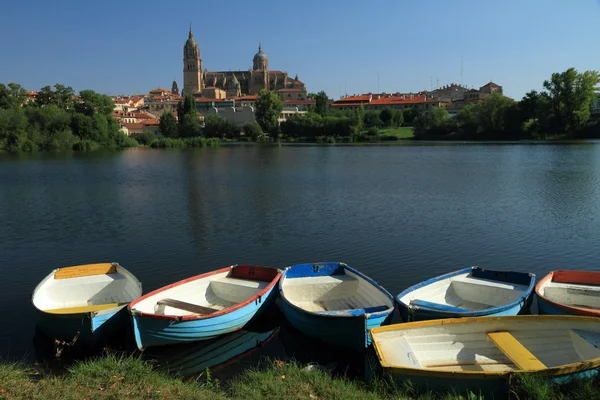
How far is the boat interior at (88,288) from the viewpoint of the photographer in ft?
43.4

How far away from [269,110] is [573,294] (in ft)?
416

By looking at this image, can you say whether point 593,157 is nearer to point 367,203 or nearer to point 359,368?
point 367,203

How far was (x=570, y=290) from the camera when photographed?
1311 cm

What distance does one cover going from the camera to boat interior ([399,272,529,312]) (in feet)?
42.6

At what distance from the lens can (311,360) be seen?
11391 mm

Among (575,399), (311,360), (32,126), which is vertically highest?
(32,126)

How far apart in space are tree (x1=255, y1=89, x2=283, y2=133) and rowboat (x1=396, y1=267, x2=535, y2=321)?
125215 millimetres

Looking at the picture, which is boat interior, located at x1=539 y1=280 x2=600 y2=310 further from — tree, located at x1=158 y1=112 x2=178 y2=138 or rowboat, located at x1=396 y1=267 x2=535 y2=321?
tree, located at x1=158 y1=112 x2=178 y2=138

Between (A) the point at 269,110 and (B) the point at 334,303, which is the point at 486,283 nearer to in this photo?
(B) the point at 334,303

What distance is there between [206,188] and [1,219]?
49.2ft

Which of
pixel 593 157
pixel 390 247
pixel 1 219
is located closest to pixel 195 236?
pixel 390 247

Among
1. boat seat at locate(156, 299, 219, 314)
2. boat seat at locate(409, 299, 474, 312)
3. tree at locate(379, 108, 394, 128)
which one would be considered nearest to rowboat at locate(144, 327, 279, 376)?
boat seat at locate(156, 299, 219, 314)

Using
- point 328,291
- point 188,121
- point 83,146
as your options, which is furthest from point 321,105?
point 328,291

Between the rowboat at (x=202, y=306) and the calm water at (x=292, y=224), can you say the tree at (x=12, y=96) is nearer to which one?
the calm water at (x=292, y=224)
